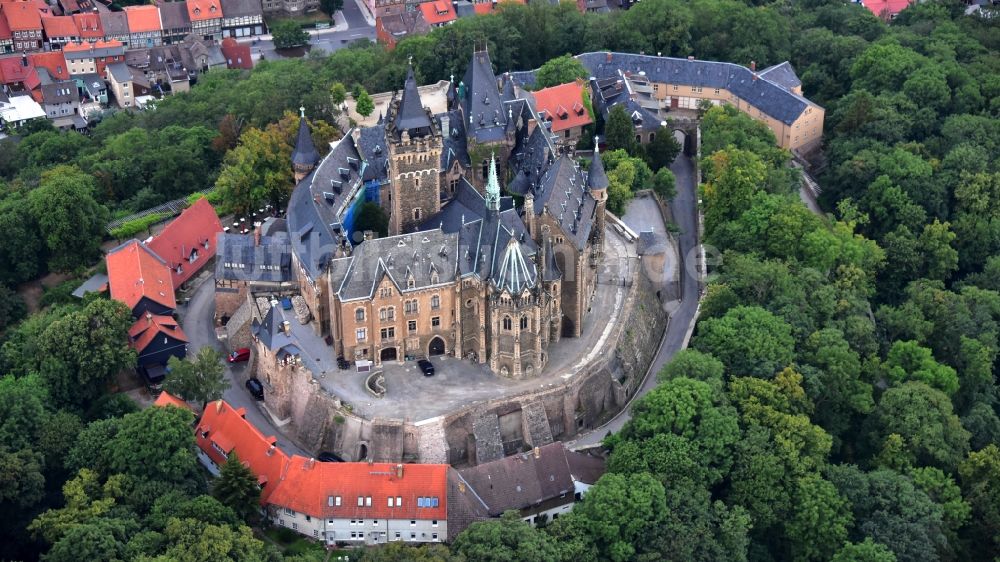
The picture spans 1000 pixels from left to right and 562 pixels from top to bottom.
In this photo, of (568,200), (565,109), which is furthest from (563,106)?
(568,200)

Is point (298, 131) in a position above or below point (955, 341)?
A: above

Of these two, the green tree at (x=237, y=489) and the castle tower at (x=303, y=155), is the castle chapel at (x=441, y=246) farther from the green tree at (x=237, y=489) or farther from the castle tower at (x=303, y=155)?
the green tree at (x=237, y=489)

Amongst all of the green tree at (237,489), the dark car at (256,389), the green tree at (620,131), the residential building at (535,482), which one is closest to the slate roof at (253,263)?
the dark car at (256,389)

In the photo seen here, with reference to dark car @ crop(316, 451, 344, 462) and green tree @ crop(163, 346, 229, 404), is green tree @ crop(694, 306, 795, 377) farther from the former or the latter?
green tree @ crop(163, 346, 229, 404)

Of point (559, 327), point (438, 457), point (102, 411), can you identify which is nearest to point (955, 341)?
point (559, 327)

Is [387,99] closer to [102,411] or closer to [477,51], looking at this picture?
[477,51]

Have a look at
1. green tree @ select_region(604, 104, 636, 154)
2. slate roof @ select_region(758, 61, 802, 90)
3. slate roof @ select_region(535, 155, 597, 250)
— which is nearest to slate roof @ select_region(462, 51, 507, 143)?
slate roof @ select_region(535, 155, 597, 250)
